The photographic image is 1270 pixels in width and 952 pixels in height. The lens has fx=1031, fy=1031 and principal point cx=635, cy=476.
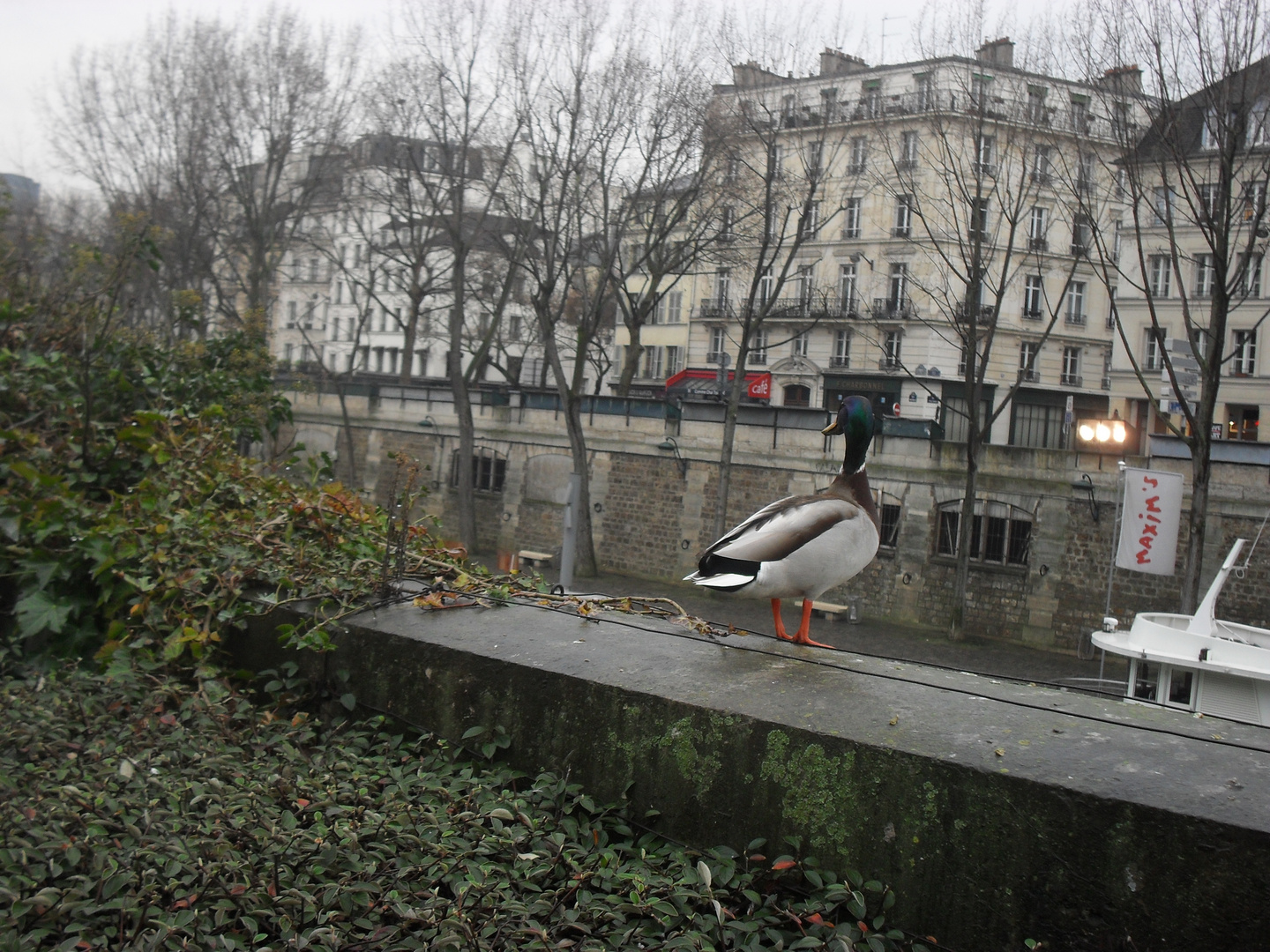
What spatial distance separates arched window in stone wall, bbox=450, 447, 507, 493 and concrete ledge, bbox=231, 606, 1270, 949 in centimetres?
2390

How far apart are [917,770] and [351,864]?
1.57 meters

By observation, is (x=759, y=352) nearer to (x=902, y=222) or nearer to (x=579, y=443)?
(x=902, y=222)

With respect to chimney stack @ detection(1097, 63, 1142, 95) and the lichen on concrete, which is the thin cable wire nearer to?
the lichen on concrete

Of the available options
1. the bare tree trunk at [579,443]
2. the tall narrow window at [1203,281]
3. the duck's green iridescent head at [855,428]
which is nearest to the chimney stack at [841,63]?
the bare tree trunk at [579,443]

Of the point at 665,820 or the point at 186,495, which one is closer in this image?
the point at 665,820

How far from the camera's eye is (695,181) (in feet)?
71.1

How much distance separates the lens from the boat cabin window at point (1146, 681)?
10.4 metres

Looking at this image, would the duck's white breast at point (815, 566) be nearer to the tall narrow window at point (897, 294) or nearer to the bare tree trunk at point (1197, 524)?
the bare tree trunk at point (1197, 524)

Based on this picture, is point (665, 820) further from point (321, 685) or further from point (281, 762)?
point (321, 685)

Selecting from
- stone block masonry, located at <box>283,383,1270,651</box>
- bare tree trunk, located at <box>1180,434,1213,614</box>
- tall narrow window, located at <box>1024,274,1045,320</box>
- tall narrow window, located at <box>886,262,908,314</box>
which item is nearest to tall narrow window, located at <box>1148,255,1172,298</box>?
tall narrow window, located at <box>1024,274,1045,320</box>

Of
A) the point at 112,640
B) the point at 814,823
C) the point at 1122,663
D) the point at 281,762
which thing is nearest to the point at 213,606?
the point at 112,640

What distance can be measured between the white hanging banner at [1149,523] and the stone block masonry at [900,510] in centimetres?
240

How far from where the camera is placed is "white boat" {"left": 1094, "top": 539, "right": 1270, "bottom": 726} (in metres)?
9.65

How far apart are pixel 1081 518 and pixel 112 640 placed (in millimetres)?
17903
